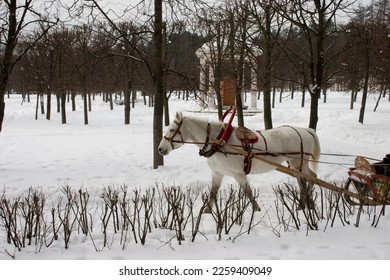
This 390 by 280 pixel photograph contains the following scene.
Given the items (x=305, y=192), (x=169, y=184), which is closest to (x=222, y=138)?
(x=305, y=192)

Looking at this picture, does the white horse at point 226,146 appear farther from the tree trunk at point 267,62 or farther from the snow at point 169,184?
the tree trunk at point 267,62

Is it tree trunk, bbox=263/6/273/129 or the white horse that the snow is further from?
tree trunk, bbox=263/6/273/129

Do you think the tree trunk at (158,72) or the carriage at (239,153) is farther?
the tree trunk at (158,72)

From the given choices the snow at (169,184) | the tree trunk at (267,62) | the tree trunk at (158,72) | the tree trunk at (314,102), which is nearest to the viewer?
the snow at (169,184)

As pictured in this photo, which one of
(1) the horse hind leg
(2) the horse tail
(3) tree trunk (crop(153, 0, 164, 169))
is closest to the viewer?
(1) the horse hind leg

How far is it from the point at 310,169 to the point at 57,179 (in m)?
5.95

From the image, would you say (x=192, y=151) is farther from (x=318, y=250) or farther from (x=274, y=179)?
(x=318, y=250)

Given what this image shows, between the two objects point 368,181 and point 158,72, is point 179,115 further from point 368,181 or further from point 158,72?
point 158,72

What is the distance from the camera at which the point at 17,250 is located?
350 centimetres

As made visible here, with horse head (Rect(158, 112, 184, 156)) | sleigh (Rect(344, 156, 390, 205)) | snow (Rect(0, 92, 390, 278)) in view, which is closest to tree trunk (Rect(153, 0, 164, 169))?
→ snow (Rect(0, 92, 390, 278))

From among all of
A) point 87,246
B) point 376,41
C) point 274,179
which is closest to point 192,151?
point 274,179

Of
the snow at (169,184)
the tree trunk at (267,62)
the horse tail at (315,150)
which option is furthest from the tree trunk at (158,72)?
the tree trunk at (267,62)

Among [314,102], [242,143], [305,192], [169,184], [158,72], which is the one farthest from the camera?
[314,102]

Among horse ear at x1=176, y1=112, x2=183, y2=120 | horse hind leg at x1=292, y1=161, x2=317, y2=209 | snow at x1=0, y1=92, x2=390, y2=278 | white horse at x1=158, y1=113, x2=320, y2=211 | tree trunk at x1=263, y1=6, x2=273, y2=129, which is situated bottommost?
snow at x1=0, y1=92, x2=390, y2=278
